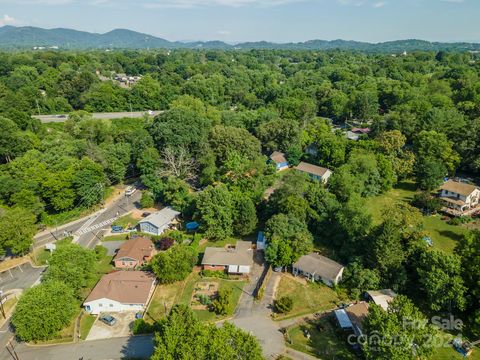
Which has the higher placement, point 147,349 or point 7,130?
point 7,130

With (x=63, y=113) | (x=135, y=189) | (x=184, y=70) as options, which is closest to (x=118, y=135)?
(x=135, y=189)

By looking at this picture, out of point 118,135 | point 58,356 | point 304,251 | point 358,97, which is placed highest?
point 358,97

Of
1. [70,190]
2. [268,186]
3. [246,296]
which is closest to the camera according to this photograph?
[246,296]

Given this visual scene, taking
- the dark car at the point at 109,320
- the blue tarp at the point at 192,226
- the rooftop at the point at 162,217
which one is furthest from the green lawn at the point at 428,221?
the dark car at the point at 109,320

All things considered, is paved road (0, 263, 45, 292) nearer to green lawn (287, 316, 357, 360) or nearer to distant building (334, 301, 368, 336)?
green lawn (287, 316, 357, 360)

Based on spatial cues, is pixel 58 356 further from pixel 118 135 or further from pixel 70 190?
pixel 118 135

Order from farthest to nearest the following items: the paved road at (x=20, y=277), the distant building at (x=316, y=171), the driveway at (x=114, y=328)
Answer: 1. the distant building at (x=316, y=171)
2. the paved road at (x=20, y=277)
3. the driveway at (x=114, y=328)

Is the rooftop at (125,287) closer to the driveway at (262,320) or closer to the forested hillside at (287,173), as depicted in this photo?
the driveway at (262,320)

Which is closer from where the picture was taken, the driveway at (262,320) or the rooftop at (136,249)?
the driveway at (262,320)
